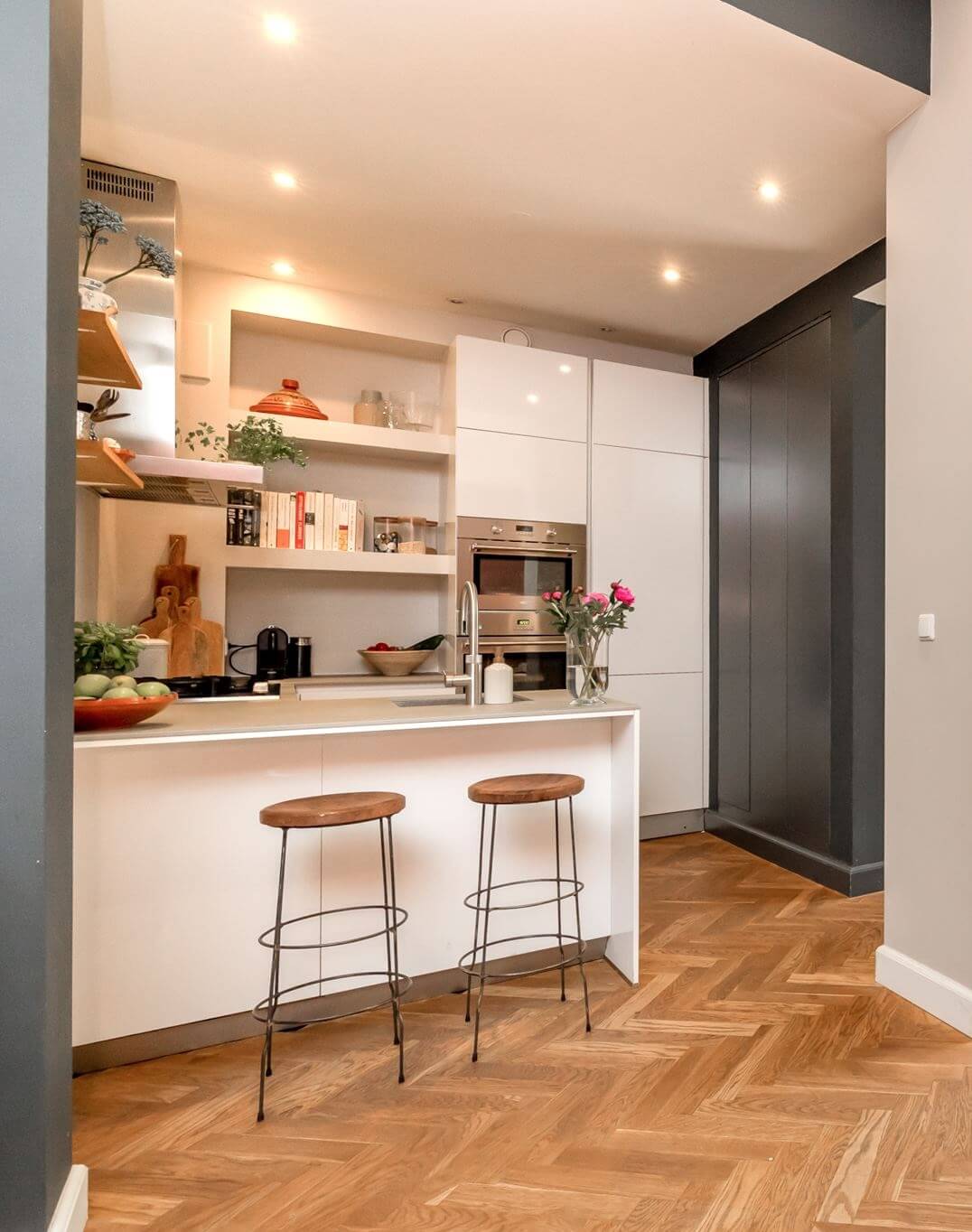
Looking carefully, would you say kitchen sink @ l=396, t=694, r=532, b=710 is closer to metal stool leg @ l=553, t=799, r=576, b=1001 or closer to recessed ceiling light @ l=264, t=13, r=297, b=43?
metal stool leg @ l=553, t=799, r=576, b=1001

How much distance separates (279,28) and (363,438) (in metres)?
1.84

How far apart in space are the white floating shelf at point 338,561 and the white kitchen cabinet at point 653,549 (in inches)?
34.6

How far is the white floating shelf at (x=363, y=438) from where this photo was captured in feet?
11.7

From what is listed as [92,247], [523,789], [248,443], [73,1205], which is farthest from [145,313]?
[73,1205]

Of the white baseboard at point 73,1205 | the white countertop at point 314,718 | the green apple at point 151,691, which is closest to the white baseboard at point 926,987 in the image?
the white countertop at point 314,718

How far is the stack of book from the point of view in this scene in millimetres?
3459

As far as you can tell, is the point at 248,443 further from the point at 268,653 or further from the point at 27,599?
the point at 27,599

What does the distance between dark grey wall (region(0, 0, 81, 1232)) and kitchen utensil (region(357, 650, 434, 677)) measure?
8.06 ft

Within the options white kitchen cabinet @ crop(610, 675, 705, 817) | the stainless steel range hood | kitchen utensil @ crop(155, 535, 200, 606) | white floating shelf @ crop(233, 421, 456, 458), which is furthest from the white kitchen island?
white floating shelf @ crop(233, 421, 456, 458)

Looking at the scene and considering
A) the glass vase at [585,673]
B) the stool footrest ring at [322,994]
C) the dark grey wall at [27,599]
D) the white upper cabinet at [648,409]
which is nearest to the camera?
the dark grey wall at [27,599]

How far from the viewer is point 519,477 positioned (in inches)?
151

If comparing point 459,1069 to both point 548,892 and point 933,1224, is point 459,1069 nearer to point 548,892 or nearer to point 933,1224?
point 548,892

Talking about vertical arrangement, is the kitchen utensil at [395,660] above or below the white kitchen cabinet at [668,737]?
above

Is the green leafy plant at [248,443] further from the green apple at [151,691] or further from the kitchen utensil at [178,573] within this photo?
the green apple at [151,691]
